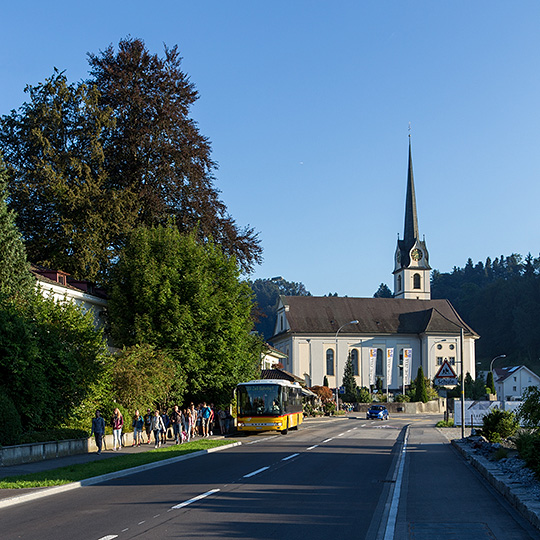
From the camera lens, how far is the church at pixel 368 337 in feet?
346

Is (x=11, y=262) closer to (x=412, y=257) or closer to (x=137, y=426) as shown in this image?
(x=137, y=426)

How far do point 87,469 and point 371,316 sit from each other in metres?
94.4

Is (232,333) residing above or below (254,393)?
above

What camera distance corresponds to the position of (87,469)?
19.1 m

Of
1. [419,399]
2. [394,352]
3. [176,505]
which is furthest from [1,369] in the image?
[394,352]

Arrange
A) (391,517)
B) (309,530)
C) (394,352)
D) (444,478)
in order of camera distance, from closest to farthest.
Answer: (309,530) → (391,517) → (444,478) → (394,352)

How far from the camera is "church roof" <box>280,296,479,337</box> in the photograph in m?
107

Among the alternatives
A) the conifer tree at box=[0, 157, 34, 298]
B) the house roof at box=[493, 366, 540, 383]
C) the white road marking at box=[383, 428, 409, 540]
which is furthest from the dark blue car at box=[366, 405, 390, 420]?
the house roof at box=[493, 366, 540, 383]

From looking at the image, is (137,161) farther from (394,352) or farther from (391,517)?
(394,352)

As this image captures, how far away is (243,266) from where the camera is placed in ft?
144

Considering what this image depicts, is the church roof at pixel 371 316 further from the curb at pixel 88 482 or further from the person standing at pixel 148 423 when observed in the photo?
the curb at pixel 88 482

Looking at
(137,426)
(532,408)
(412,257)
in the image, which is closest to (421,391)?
(412,257)

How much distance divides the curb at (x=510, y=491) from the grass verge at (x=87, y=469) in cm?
953

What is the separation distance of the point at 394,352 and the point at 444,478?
91402 millimetres
